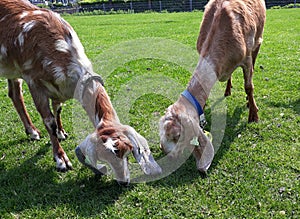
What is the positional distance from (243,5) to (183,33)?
33.4 feet

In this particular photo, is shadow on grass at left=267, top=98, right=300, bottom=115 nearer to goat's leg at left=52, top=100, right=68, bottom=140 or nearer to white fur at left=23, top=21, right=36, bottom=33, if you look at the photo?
goat's leg at left=52, top=100, right=68, bottom=140

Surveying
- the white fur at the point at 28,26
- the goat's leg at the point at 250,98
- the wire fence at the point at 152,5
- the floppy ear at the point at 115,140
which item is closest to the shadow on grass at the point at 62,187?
the floppy ear at the point at 115,140

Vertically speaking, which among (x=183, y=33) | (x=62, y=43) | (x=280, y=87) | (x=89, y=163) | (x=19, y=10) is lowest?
(x=183, y=33)

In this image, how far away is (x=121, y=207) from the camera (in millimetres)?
4043

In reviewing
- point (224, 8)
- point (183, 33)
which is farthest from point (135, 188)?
point (183, 33)

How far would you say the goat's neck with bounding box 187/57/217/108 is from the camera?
4.66 metres

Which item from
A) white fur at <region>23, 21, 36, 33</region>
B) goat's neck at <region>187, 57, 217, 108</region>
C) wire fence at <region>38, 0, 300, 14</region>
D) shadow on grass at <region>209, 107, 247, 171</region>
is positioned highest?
white fur at <region>23, 21, 36, 33</region>

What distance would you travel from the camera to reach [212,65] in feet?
16.2

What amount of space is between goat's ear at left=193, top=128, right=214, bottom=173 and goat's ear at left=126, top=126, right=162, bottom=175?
0.56 meters

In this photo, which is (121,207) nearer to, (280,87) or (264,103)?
(264,103)

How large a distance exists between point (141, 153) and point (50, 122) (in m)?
1.52

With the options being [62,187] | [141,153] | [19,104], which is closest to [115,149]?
[141,153]

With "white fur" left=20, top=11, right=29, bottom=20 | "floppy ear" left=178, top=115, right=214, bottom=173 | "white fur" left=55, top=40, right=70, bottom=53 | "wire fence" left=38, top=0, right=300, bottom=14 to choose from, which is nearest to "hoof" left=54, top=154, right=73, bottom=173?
"white fur" left=55, top=40, right=70, bottom=53

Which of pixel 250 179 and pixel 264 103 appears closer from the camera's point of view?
pixel 250 179
